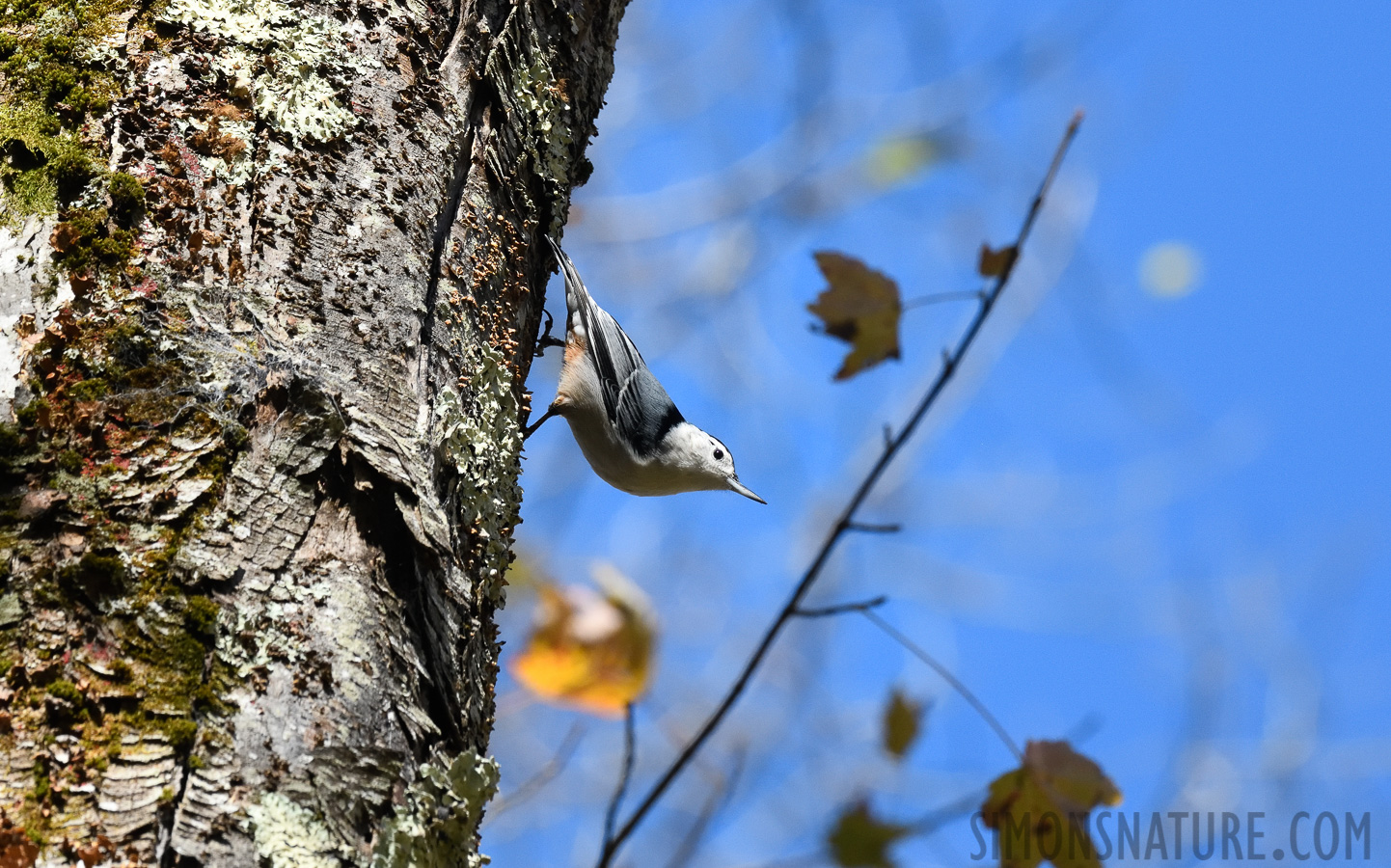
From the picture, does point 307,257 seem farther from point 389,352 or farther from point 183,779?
point 183,779

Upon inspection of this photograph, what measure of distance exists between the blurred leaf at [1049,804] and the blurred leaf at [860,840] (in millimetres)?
519

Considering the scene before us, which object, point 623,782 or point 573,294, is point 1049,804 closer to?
point 623,782

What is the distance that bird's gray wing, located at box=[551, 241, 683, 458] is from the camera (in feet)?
9.36

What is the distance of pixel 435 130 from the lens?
4.42 feet

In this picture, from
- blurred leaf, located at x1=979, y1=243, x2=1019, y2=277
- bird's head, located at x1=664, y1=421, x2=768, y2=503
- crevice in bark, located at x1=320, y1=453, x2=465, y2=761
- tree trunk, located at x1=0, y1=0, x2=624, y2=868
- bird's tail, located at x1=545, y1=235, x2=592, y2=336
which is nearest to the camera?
tree trunk, located at x1=0, y1=0, x2=624, y2=868

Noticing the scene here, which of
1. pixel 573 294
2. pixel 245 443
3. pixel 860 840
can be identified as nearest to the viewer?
pixel 245 443

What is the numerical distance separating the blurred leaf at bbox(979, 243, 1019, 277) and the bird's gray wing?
1390mm

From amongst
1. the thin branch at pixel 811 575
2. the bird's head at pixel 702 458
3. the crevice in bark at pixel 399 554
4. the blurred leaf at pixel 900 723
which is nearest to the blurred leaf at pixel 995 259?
the thin branch at pixel 811 575

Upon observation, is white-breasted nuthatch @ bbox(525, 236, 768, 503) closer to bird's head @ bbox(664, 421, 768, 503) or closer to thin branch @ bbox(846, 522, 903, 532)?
bird's head @ bbox(664, 421, 768, 503)

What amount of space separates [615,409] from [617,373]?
0.33 feet

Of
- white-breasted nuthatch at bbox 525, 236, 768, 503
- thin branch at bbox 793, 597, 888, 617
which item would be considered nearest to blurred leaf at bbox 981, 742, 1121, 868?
thin branch at bbox 793, 597, 888, 617

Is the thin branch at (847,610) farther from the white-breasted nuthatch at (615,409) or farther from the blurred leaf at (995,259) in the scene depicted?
the white-breasted nuthatch at (615,409)

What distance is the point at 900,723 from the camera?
2309 millimetres

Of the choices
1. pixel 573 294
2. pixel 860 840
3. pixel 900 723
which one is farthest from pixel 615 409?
pixel 860 840
